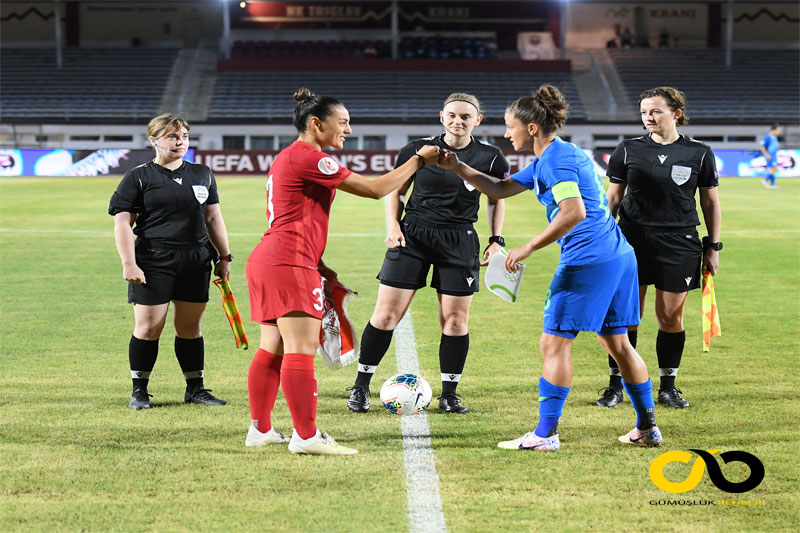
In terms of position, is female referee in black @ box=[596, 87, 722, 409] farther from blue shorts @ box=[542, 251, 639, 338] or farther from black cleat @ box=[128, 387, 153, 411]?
black cleat @ box=[128, 387, 153, 411]

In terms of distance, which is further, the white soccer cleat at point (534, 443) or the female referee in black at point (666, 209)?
the female referee in black at point (666, 209)

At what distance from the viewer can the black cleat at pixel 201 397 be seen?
6008 mm

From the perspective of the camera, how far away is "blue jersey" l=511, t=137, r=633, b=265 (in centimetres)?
477

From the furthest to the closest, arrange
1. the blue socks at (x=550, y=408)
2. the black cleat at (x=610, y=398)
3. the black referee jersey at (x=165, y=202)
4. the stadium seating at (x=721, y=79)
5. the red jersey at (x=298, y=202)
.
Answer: the stadium seating at (x=721, y=79), the black cleat at (x=610, y=398), the black referee jersey at (x=165, y=202), the blue socks at (x=550, y=408), the red jersey at (x=298, y=202)

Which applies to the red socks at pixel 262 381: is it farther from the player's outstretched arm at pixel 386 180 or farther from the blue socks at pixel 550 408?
the blue socks at pixel 550 408

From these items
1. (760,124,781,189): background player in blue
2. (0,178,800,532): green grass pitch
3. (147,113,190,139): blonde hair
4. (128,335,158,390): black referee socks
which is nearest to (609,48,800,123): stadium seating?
(760,124,781,189): background player in blue

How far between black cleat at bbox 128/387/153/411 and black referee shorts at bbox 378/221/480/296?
1.71 meters

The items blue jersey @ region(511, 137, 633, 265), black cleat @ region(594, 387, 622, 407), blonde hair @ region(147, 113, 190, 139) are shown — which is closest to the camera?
blue jersey @ region(511, 137, 633, 265)

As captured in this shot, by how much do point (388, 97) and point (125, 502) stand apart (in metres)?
42.9

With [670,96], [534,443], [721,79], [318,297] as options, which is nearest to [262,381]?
[318,297]

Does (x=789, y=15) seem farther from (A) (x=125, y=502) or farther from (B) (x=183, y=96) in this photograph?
(A) (x=125, y=502)

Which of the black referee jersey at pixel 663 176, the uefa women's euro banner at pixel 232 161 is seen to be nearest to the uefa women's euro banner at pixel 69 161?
the uefa women's euro banner at pixel 232 161

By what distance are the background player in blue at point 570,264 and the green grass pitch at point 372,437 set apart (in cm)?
29

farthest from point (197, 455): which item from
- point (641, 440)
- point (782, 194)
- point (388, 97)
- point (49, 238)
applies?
point (388, 97)
